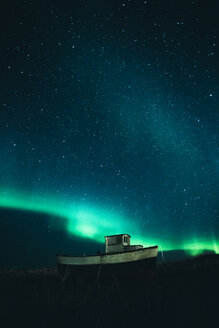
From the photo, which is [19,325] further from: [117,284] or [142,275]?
[142,275]

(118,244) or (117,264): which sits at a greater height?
(118,244)

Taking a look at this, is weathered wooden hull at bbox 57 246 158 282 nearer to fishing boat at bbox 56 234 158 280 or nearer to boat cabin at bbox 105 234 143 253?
fishing boat at bbox 56 234 158 280

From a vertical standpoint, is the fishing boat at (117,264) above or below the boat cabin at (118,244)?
below

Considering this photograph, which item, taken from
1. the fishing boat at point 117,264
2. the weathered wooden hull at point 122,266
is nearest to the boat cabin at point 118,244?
the fishing boat at point 117,264

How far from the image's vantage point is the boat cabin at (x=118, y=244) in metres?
22.9

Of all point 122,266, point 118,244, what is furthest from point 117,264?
point 118,244

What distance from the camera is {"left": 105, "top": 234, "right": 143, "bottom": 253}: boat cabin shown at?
22.9 meters

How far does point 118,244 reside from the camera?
75.5ft

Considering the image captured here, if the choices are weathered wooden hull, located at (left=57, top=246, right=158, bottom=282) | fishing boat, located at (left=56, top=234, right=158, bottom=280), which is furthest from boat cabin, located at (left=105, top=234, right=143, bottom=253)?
weathered wooden hull, located at (left=57, top=246, right=158, bottom=282)

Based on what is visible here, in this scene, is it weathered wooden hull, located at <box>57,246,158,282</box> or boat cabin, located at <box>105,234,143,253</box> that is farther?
boat cabin, located at <box>105,234,143,253</box>

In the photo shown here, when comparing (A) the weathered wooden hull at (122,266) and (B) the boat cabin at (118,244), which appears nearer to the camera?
(A) the weathered wooden hull at (122,266)

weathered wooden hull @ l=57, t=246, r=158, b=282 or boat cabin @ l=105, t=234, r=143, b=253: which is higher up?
boat cabin @ l=105, t=234, r=143, b=253

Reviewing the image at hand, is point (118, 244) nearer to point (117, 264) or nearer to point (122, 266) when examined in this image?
point (117, 264)

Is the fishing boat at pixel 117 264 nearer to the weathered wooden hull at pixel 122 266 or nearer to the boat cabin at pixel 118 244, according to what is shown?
the weathered wooden hull at pixel 122 266
